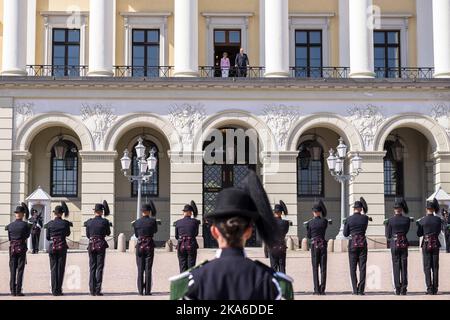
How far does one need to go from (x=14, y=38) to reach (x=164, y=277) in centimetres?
1735

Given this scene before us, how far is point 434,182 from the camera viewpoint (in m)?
37.6

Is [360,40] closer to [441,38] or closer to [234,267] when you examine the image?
[441,38]

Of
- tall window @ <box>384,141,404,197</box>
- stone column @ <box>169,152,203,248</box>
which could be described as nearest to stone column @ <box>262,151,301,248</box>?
stone column @ <box>169,152,203,248</box>

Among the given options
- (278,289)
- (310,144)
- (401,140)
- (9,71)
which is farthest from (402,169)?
(278,289)

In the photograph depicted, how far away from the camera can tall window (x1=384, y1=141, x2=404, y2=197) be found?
39.3 metres

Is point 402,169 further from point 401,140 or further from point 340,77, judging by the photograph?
point 340,77

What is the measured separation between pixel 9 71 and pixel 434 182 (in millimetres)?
16556

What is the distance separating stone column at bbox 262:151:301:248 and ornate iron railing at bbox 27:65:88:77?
796 centimetres

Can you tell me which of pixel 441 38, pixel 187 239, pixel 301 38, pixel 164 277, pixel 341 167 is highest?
pixel 301 38

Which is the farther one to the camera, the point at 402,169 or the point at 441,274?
the point at 402,169

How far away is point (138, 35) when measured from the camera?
3900cm

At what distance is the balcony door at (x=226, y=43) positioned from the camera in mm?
39000

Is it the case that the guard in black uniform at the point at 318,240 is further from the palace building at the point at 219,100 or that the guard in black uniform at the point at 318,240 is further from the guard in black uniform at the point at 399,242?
the palace building at the point at 219,100

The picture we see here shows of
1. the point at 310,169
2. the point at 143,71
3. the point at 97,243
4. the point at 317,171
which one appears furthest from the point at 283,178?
the point at 97,243
